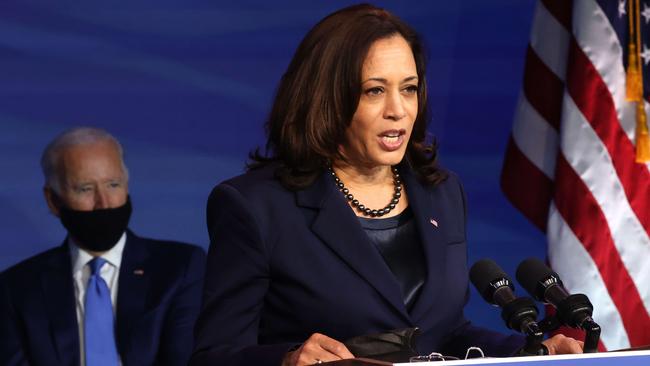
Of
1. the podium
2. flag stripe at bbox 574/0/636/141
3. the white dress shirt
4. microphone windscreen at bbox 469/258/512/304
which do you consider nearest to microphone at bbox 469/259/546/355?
microphone windscreen at bbox 469/258/512/304

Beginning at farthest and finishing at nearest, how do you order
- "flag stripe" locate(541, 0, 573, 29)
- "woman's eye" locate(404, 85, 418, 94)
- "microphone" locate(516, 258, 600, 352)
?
"flag stripe" locate(541, 0, 573, 29)
"woman's eye" locate(404, 85, 418, 94)
"microphone" locate(516, 258, 600, 352)

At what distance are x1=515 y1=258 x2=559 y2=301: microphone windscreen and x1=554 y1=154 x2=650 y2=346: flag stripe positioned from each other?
2.44m

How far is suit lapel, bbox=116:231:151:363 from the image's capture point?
13.2 ft

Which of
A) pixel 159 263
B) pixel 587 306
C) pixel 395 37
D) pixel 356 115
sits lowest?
pixel 159 263

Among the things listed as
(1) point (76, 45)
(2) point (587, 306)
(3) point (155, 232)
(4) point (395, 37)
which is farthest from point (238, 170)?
(2) point (587, 306)

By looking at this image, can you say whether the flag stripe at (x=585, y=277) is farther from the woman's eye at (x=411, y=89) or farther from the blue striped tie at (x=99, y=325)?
the woman's eye at (x=411, y=89)

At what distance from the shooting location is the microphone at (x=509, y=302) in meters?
2.01

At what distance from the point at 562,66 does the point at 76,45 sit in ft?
6.09

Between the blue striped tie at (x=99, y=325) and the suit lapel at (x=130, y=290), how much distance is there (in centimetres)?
3

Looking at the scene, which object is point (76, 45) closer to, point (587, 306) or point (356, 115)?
point (356, 115)

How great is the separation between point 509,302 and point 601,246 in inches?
101

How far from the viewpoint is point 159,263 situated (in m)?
4.18

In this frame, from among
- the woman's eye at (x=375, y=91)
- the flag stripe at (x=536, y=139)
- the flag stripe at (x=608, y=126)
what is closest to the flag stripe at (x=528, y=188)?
the flag stripe at (x=536, y=139)

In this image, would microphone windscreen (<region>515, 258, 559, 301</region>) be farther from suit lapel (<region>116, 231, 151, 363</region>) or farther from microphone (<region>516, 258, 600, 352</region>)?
suit lapel (<region>116, 231, 151, 363</region>)
